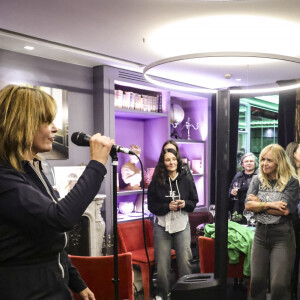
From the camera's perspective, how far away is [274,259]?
256 cm

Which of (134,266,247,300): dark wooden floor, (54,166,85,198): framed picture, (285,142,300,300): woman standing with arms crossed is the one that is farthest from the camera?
(54,166,85,198): framed picture

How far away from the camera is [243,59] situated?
1876 mm

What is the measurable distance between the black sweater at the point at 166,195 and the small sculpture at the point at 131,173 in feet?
3.68

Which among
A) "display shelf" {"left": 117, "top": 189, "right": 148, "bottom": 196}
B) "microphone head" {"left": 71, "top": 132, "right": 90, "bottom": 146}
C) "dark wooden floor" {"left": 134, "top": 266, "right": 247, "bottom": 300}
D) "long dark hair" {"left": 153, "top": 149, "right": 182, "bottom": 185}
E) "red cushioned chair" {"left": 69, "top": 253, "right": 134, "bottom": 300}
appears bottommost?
"dark wooden floor" {"left": 134, "top": 266, "right": 247, "bottom": 300}

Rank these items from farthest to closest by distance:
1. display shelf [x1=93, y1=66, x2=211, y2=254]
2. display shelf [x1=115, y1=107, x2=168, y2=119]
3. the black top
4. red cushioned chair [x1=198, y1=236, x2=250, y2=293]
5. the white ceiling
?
display shelf [x1=115, y1=107, x2=168, y2=119] → display shelf [x1=93, y1=66, x2=211, y2=254] → red cushioned chair [x1=198, y1=236, x2=250, y2=293] → the white ceiling → the black top

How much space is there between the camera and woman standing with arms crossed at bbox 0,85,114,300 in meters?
1.06

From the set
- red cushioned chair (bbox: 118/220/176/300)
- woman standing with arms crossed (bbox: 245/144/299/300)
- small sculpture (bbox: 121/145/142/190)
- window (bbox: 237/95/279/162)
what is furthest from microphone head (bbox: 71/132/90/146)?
window (bbox: 237/95/279/162)

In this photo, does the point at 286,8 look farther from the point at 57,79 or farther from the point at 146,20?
the point at 57,79

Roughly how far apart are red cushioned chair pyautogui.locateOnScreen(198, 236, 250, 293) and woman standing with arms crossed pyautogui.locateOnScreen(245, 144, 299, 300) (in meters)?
0.28

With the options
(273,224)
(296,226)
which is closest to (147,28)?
(273,224)

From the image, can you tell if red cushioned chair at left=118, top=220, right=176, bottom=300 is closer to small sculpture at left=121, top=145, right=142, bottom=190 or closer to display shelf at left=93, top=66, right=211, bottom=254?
display shelf at left=93, top=66, right=211, bottom=254

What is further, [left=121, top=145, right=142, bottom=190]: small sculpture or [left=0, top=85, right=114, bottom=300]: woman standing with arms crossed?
[left=121, top=145, right=142, bottom=190]: small sculpture

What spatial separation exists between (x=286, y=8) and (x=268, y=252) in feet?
5.38

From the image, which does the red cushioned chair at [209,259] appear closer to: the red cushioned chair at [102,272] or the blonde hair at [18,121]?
the red cushioned chair at [102,272]
